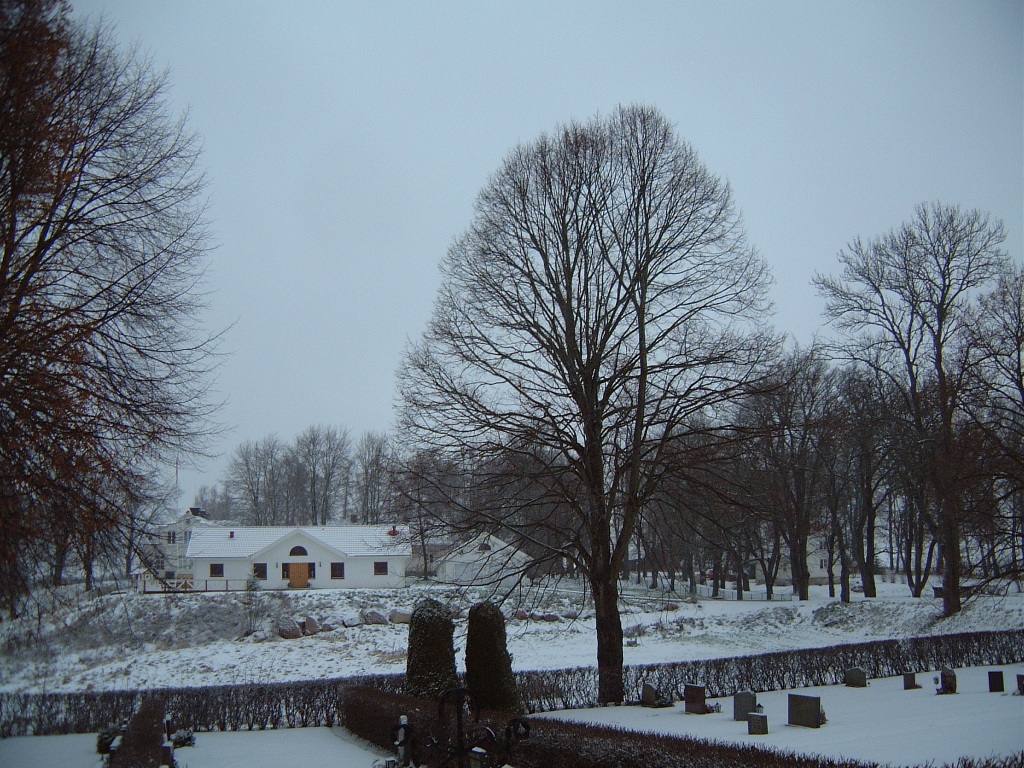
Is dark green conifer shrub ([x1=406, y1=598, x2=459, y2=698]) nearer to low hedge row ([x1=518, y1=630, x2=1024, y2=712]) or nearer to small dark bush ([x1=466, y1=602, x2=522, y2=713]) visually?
small dark bush ([x1=466, y1=602, x2=522, y2=713])

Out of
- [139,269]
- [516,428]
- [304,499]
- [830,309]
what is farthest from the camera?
[304,499]

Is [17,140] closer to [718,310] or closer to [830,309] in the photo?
[718,310]

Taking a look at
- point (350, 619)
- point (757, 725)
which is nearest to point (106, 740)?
point (757, 725)

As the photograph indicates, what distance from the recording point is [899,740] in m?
11.4

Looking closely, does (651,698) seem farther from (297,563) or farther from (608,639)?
(297,563)

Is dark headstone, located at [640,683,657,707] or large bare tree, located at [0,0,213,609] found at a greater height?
large bare tree, located at [0,0,213,609]

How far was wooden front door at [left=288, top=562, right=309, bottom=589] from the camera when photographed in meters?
48.4

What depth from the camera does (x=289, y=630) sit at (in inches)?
1347

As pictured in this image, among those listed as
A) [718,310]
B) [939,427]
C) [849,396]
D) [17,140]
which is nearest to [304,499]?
[849,396]

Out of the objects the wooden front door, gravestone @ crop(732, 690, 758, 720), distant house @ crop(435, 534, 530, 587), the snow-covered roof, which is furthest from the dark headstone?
the wooden front door

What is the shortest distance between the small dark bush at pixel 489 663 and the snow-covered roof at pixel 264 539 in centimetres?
3336

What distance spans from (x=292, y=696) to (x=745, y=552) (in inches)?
419

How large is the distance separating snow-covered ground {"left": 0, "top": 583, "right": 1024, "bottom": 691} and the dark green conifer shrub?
7.20m

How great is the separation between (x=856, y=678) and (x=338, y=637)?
858 inches
